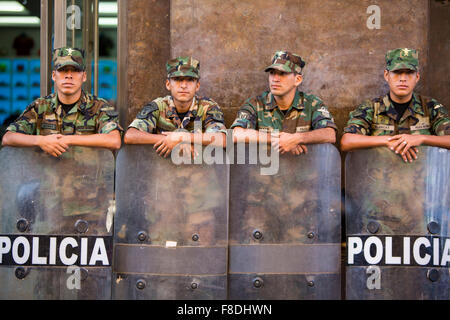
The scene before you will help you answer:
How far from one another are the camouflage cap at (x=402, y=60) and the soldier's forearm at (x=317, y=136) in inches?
31.1

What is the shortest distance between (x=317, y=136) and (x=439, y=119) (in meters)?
1.06

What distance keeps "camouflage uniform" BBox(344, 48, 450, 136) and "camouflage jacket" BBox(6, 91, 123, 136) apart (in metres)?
1.94

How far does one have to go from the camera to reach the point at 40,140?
418 cm

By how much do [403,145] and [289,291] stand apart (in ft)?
4.12

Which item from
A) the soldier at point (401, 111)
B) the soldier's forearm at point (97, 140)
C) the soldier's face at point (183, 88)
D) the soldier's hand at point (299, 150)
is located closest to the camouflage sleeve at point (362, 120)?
the soldier at point (401, 111)

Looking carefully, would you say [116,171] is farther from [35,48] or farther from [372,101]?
[35,48]

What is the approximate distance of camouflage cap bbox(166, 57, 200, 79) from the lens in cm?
471

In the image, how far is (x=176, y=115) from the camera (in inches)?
187

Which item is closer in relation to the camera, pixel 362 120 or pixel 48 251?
pixel 48 251

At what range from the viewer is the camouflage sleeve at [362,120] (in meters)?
4.70

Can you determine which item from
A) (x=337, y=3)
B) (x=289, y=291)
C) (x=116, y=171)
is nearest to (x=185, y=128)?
(x=116, y=171)

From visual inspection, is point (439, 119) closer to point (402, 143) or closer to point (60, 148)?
point (402, 143)

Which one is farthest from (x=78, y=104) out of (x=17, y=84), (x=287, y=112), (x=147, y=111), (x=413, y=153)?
(x=17, y=84)

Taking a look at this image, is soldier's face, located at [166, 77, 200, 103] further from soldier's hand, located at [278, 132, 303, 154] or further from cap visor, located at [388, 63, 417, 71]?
cap visor, located at [388, 63, 417, 71]
